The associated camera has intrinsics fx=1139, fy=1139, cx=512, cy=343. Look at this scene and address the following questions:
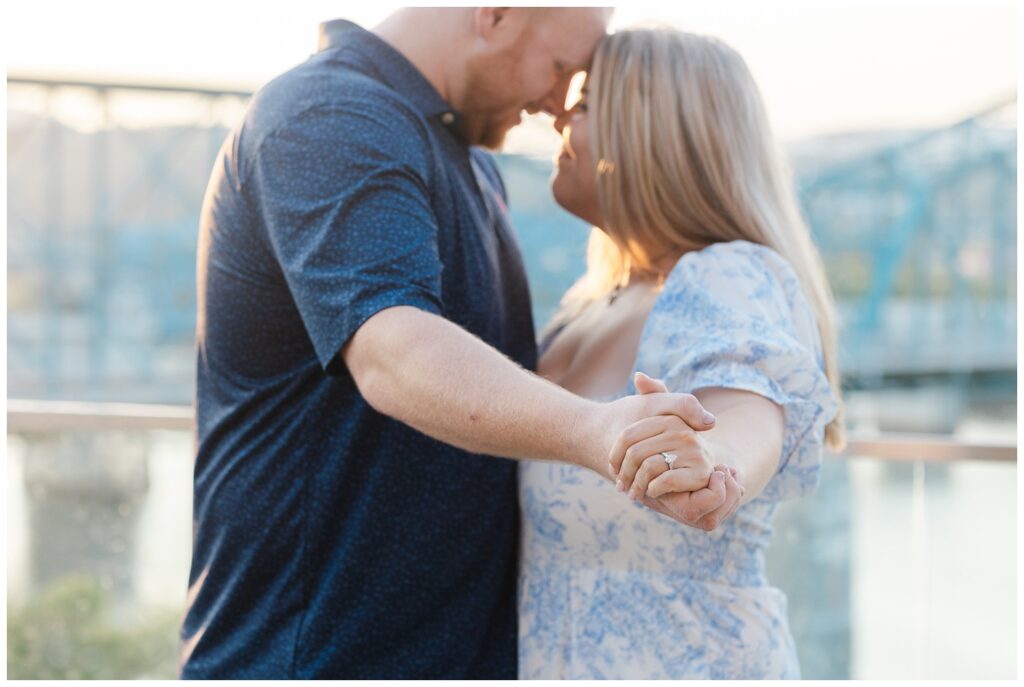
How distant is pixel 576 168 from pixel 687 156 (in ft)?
0.61

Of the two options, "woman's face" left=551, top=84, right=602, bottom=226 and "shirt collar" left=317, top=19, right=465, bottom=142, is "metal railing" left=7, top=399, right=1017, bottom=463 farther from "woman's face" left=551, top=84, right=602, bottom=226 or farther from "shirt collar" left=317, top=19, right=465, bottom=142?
"shirt collar" left=317, top=19, right=465, bottom=142

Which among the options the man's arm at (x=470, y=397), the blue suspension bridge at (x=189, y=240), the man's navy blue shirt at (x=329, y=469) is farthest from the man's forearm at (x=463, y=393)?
the blue suspension bridge at (x=189, y=240)

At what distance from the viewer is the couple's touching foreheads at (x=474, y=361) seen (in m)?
1.20

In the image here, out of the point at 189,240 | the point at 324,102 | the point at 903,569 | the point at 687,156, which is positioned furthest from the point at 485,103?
the point at 189,240

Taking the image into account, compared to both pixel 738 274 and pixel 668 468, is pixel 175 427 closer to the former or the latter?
pixel 738 274

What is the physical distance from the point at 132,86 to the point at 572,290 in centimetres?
436

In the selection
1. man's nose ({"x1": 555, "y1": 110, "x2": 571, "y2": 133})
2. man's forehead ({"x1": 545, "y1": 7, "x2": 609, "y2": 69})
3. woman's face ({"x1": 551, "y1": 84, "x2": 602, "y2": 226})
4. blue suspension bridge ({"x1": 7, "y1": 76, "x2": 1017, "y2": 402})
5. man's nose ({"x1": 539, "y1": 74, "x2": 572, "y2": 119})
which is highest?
man's forehead ({"x1": 545, "y1": 7, "x2": 609, "y2": 69})

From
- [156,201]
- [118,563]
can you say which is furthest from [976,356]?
[118,563]

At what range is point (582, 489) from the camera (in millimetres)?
1517

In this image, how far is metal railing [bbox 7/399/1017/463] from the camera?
8.91 feet

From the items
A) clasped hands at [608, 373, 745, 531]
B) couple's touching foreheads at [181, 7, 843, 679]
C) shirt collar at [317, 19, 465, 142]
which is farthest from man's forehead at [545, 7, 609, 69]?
clasped hands at [608, 373, 745, 531]

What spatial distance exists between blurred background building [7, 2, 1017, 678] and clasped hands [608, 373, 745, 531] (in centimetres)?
92

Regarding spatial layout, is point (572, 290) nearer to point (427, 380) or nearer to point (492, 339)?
point (492, 339)

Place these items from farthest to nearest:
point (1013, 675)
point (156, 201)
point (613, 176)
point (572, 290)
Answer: point (156, 201) < point (1013, 675) < point (572, 290) < point (613, 176)
